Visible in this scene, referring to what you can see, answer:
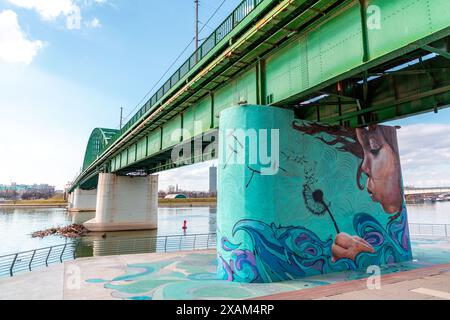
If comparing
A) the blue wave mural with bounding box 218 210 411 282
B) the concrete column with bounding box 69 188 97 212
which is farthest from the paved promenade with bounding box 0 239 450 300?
the concrete column with bounding box 69 188 97 212

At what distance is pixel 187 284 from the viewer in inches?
488

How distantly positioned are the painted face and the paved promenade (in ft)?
10.9

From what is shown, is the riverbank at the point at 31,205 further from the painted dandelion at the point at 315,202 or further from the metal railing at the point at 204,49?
the painted dandelion at the point at 315,202

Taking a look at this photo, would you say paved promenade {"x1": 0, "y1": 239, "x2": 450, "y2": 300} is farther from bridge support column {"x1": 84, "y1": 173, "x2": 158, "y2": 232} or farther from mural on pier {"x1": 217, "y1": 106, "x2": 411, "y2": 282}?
bridge support column {"x1": 84, "y1": 173, "x2": 158, "y2": 232}

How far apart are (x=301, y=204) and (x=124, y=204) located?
Result: 4332cm

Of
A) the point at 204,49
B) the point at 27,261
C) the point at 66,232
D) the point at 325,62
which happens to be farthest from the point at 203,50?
the point at 66,232

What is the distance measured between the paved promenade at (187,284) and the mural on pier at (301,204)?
0.82 metres

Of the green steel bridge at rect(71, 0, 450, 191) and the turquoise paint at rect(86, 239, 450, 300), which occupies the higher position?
the green steel bridge at rect(71, 0, 450, 191)

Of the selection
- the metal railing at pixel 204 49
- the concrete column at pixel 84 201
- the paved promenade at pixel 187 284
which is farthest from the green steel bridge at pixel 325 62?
the concrete column at pixel 84 201

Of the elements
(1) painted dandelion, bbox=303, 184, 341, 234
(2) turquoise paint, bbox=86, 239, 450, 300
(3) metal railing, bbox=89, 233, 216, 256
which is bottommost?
(3) metal railing, bbox=89, 233, 216, 256

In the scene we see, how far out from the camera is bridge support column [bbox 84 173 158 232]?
49750 millimetres

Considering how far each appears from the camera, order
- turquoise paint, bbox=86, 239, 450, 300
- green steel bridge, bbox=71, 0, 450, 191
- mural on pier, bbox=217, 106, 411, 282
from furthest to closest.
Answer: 1. mural on pier, bbox=217, 106, 411, 282
2. turquoise paint, bbox=86, 239, 450, 300
3. green steel bridge, bbox=71, 0, 450, 191
